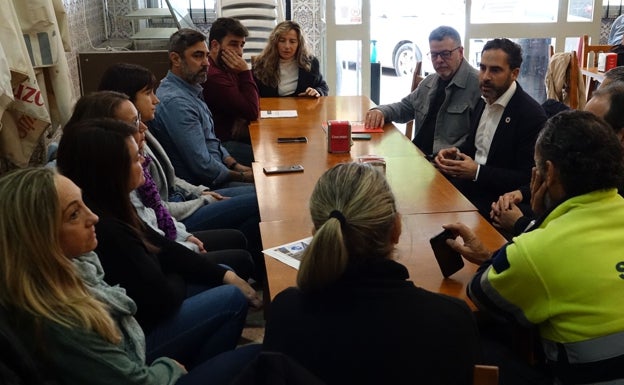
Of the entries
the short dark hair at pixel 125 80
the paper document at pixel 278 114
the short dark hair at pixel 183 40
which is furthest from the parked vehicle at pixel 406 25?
the short dark hair at pixel 125 80

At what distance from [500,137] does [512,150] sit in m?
0.08

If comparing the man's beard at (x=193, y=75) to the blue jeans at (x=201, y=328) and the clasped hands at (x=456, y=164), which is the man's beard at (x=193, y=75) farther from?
→ the blue jeans at (x=201, y=328)

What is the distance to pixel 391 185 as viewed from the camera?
7.18 feet

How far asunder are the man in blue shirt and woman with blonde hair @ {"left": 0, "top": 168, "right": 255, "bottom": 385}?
5.72ft

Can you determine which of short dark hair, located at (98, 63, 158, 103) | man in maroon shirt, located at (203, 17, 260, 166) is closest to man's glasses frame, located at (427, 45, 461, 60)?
man in maroon shirt, located at (203, 17, 260, 166)

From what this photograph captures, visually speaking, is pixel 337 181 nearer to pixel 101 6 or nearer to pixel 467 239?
pixel 467 239

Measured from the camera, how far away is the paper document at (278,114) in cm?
396

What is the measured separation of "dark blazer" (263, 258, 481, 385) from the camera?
1219 mm

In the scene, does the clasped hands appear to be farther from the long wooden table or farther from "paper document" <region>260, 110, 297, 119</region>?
"paper document" <region>260, 110, 297, 119</region>

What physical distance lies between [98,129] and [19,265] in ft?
2.00

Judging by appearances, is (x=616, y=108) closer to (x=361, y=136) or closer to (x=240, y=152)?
(x=361, y=136)

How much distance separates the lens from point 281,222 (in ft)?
7.26

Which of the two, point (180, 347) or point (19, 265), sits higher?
point (19, 265)

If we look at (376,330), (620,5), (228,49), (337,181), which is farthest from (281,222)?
(620,5)
